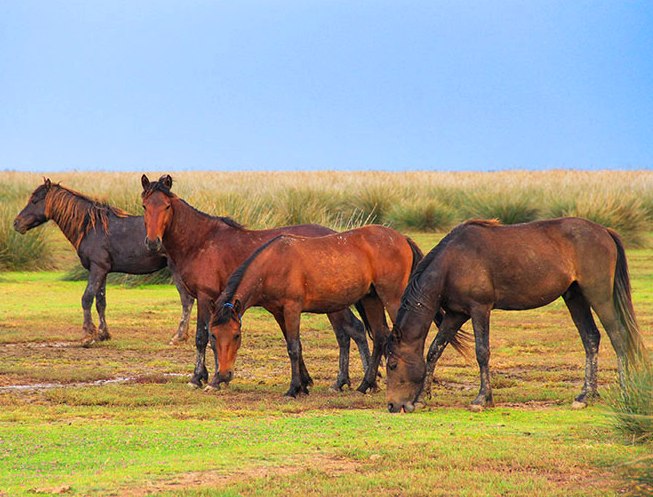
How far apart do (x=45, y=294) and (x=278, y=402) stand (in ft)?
39.6

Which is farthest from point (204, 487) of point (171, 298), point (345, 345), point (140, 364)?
point (171, 298)

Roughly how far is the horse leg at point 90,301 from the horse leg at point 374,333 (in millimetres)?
5254

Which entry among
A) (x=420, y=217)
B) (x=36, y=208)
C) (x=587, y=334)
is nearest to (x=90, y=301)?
(x=36, y=208)

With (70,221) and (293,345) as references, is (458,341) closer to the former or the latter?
(293,345)

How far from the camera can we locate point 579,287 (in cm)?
1074

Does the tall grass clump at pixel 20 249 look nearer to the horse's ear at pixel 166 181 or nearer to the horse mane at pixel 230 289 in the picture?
the horse's ear at pixel 166 181

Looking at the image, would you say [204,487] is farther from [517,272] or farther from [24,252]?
[24,252]

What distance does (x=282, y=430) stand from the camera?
30.0 ft

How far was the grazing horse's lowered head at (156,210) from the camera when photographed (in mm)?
11883

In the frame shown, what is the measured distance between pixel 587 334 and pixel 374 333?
2.27 m

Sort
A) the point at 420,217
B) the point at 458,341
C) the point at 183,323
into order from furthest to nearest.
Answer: the point at 420,217
the point at 183,323
the point at 458,341

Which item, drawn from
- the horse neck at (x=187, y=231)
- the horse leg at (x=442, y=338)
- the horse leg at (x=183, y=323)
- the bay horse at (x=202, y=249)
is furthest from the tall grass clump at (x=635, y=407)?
the horse leg at (x=183, y=323)

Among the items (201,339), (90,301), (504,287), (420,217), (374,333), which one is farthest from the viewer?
(420,217)

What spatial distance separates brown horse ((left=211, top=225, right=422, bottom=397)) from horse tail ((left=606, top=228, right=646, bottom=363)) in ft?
7.13
